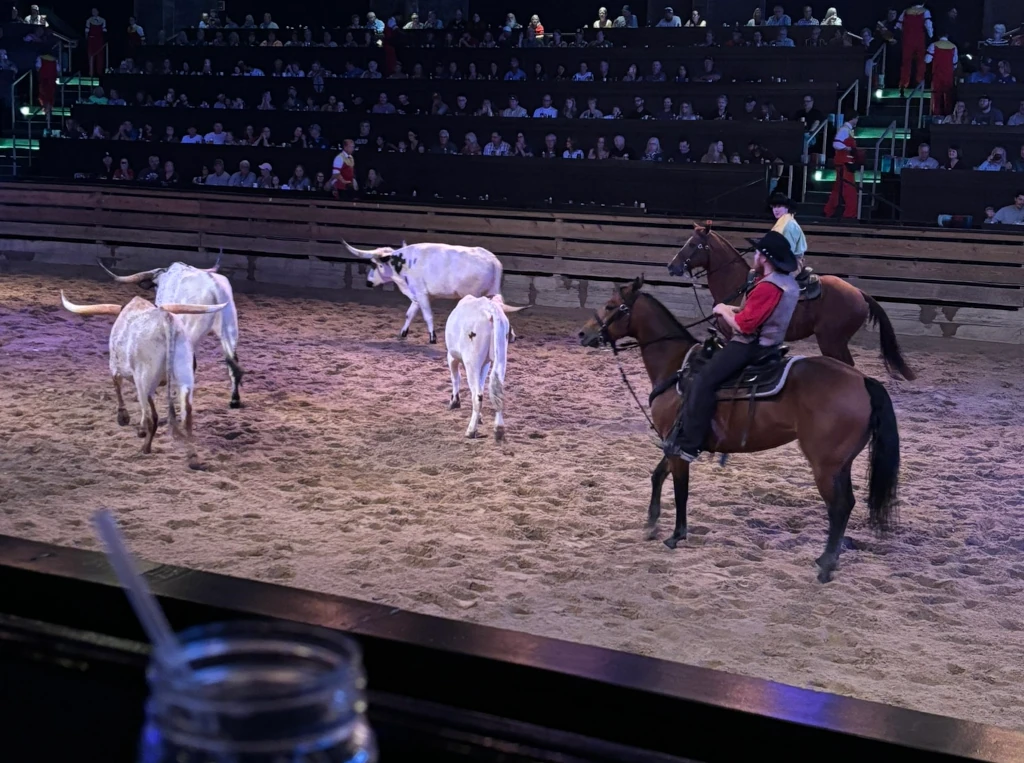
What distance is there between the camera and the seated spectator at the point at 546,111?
2150 cm

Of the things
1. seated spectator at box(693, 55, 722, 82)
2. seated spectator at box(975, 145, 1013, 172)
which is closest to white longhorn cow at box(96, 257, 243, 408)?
seated spectator at box(975, 145, 1013, 172)

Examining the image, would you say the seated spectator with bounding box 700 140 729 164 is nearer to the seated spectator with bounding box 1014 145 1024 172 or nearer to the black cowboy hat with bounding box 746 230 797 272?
the seated spectator with bounding box 1014 145 1024 172

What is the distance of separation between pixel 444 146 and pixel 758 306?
16.1 m

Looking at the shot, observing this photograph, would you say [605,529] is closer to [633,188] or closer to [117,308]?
[117,308]

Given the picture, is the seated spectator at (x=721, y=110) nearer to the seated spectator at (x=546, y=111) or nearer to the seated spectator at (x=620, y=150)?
the seated spectator at (x=620, y=150)

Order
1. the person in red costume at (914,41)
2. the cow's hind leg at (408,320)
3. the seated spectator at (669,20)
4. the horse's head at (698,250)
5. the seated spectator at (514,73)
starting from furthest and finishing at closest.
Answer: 1. the seated spectator at (669,20)
2. the seated spectator at (514,73)
3. the person in red costume at (914,41)
4. the cow's hind leg at (408,320)
5. the horse's head at (698,250)

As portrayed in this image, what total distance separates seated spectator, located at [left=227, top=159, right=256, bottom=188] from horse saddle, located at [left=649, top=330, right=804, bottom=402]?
16.9 m

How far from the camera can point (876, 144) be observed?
2050 cm

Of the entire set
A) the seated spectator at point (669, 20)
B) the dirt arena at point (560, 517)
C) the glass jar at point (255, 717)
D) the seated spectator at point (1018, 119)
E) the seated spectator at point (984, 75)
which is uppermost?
the seated spectator at point (669, 20)

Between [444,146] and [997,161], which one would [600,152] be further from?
[997,161]

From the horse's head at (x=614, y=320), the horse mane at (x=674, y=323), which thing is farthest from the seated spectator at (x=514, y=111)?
the horse mane at (x=674, y=323)

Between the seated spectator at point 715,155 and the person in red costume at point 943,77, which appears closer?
the seated spectator at point 715,155

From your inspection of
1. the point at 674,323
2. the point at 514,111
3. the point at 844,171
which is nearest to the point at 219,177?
the point at 514,111

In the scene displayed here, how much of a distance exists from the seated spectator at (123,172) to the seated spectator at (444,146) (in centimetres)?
649
